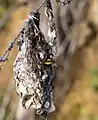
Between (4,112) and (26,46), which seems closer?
(26,46)

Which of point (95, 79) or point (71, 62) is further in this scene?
point (71, 62)

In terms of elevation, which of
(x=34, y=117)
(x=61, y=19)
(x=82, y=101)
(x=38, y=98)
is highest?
(x=61, y=19)

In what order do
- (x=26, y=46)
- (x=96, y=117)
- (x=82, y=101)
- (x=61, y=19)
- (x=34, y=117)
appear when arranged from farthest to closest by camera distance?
(x=82, y=101), (x=96, y=117), (x=61, y=19), (x=34, y=117), (x=26, y=46)

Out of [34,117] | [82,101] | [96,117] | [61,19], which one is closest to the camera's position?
[34,117]

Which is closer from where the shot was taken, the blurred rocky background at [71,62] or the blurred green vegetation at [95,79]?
the blurred rocky background at [71,62]

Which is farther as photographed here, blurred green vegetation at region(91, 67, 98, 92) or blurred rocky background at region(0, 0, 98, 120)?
blurred green vegetation at region(91, 67, 98, 92)

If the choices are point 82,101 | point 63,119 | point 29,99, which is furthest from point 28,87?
point 82,101

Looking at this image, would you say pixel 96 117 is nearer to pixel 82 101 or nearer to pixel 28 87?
pixel 82 101

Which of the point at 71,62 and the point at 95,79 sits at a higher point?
the point at 71,62
